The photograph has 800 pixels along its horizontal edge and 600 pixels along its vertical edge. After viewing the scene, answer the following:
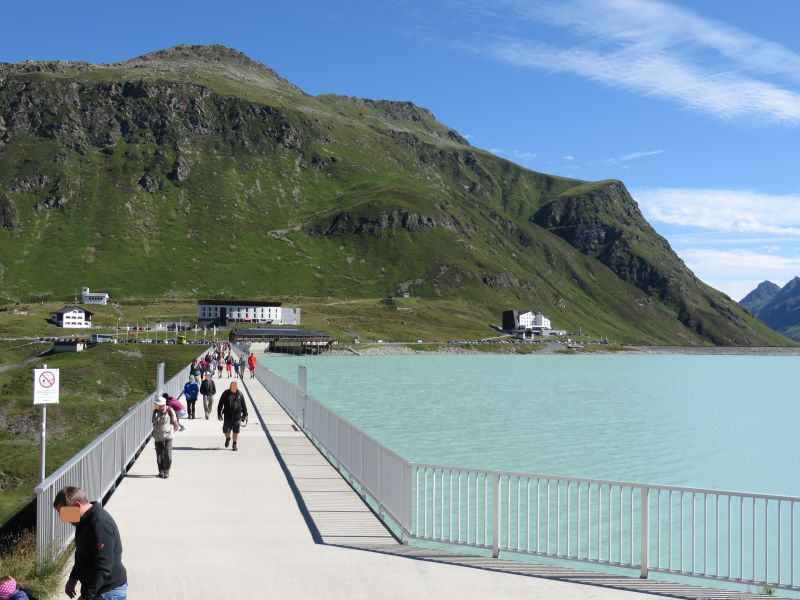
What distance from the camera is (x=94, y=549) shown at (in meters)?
7.69

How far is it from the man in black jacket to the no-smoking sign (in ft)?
34.1

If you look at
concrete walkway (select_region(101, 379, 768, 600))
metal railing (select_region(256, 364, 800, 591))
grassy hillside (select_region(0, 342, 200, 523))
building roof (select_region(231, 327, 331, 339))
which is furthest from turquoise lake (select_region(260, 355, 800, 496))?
building roof (select_region(231, 327, 331, 339))

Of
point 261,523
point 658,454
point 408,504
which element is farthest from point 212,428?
point 658,454

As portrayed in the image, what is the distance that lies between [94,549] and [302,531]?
23.2 feet

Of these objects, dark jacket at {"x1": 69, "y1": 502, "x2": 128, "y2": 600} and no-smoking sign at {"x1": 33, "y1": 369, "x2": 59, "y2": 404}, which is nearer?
dark jacket at {"x1": 69, "y1": 502, "x2": 128, "y2": 600}

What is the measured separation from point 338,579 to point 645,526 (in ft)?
14.0

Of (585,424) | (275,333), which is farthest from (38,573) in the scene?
(275,333)

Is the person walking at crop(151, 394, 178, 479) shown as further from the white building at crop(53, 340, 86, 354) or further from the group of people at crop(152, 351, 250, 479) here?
the white building at crop(53, 340, 86, 354)

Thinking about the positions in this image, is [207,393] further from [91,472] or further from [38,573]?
[38,573]

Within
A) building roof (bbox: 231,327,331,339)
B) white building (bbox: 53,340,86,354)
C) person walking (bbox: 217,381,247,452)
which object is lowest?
white building (bbox: 53,340,86,354)

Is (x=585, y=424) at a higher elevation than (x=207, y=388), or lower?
lower

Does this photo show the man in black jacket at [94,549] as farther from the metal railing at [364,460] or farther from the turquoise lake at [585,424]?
the turquoise lake at [585,424]

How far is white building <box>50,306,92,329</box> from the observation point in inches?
6698

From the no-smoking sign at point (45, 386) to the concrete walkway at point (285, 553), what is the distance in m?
2.48
